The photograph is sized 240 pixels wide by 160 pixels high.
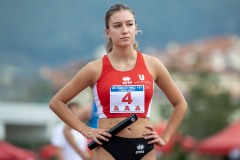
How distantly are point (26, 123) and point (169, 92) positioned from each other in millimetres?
53457

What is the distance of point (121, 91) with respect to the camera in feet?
25.8

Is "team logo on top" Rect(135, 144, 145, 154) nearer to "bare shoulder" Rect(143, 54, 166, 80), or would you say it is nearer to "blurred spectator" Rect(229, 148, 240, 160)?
"bare shoulder" Rect(143, 54, 166, 80)

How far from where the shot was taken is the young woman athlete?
7.85 m

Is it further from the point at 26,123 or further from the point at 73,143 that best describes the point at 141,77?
the point at 26,123

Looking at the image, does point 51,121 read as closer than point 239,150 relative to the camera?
No

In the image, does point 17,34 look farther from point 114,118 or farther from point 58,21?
point 114,118

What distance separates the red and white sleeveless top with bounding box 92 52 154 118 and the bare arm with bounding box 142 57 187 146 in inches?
4.7

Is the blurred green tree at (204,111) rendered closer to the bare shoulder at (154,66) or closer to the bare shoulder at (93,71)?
the bare shoulder at (154,66)

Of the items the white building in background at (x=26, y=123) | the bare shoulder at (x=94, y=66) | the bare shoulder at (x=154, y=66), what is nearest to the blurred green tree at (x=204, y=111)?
the white building in background at (x=26, y=123)

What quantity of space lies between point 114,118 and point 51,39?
187782 millimetres

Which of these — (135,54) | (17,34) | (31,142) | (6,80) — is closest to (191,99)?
(31,142)

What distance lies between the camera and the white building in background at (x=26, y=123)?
59.0 m

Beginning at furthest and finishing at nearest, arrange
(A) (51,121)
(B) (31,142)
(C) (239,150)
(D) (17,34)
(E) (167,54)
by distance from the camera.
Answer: (D) (17,34) → (E) (167,54) → (A) (51,121) → (B) (31,142) → (C) (239,150)

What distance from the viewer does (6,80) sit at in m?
122
